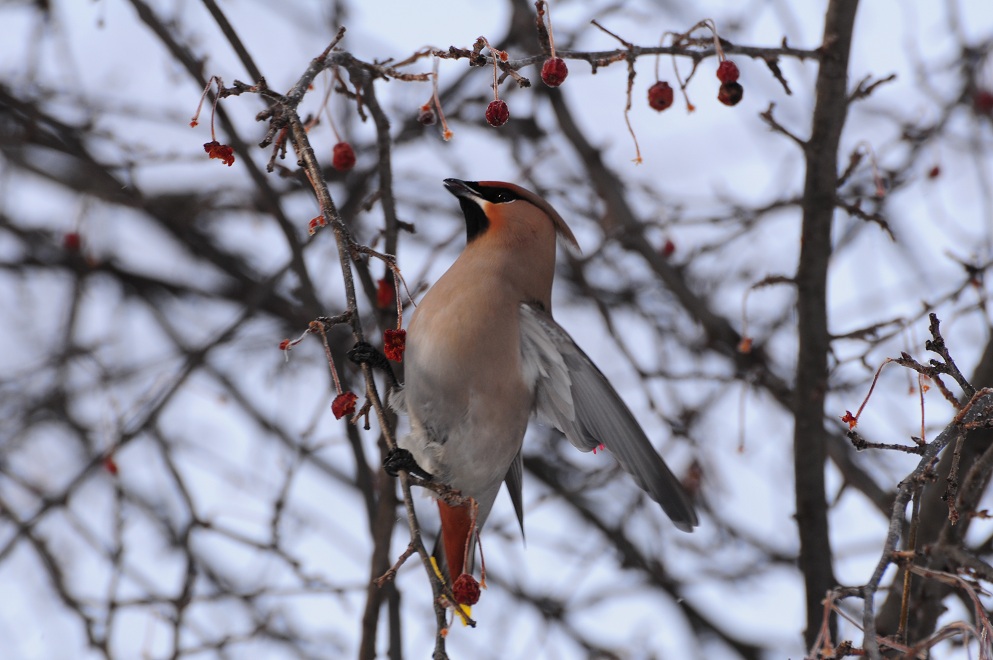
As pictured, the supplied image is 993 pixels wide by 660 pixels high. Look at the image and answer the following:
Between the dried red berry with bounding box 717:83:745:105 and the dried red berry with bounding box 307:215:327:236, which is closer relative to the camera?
the dried red berry with bounding box 307:215:327:236

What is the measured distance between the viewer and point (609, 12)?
4195 millimetres

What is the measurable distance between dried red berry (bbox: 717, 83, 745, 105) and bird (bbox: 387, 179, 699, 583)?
722 mm

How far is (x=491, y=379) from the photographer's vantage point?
10.4ft

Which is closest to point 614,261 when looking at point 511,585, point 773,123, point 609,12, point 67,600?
point 609,12

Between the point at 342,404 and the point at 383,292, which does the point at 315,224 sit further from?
the point at 383,292

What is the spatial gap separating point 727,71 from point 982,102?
2106mm

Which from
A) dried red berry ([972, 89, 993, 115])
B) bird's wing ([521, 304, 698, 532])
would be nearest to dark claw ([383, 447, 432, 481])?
bird's wing ([521, 304, 698, 532])

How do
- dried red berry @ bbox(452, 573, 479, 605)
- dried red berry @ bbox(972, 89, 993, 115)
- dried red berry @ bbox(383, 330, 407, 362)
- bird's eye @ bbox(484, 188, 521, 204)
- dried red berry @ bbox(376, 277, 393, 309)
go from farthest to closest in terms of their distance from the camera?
1. dried red berry @ bbox(972, 89, 993, 115)
2. bird's eye @ bbox(484, 188, 521, 204)
3. dried red berry @ bbox(376, 277, 393, 309)
4. dried red berry @ bbox(383, 330, 407, 362)
5. dried red berry @ bbox(452, 573, 479, 605)

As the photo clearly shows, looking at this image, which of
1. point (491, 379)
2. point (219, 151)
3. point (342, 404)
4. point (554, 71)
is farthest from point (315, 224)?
point (491, 379)

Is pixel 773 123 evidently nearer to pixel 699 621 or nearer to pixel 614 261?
pixel 614 261

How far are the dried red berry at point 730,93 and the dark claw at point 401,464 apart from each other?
1.11m

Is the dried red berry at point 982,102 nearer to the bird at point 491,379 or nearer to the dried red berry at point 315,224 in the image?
the bird at point 491,379

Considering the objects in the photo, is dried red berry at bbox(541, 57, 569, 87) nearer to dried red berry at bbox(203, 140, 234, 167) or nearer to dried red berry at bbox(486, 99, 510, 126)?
dried red berry at bbox(486, 99, 510, 126)

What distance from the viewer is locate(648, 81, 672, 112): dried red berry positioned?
3.05m
